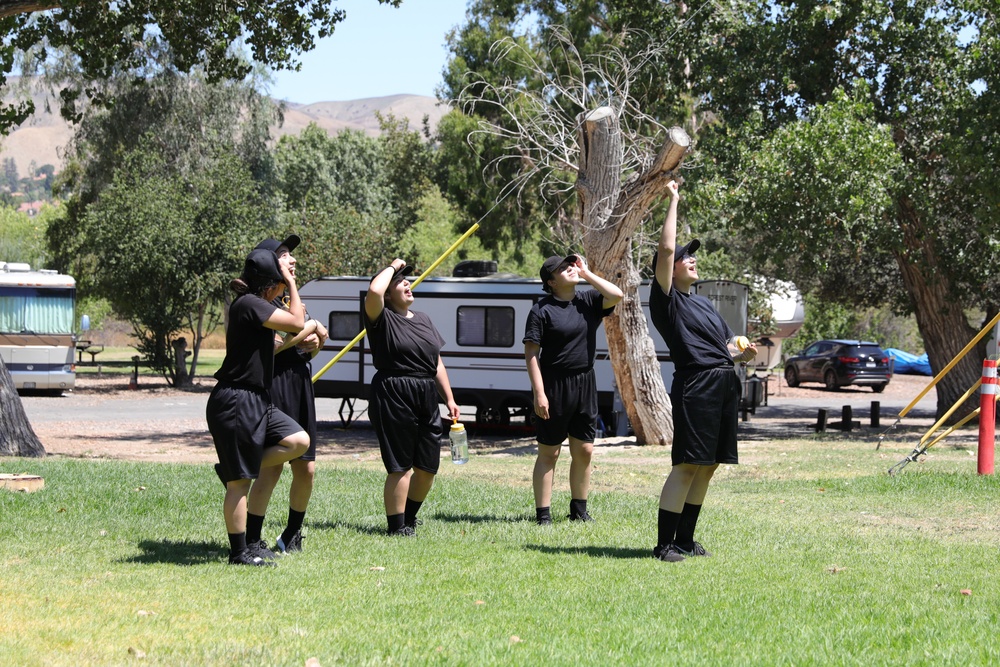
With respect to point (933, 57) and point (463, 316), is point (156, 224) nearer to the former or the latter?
point (463, 316)

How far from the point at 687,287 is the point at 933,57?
14.3 metres

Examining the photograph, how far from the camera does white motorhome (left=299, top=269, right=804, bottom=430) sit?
66.3 feet

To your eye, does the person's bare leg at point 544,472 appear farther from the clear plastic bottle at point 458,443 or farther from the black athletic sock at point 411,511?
the black athletic sock at point 411,511

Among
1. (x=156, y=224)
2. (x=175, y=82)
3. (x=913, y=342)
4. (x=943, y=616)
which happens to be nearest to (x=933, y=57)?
(x=943, y=616)

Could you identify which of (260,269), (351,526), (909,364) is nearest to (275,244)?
(260,269)

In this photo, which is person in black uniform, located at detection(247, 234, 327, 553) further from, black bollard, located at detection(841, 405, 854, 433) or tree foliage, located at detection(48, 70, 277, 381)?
tree foliage, located at detection(48, 70, 277, 381)

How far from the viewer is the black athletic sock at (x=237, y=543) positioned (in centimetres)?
649

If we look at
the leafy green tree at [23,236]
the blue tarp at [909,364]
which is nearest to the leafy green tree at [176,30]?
the blue tarp at [909,364]

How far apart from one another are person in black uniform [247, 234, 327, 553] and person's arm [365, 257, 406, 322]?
46cm

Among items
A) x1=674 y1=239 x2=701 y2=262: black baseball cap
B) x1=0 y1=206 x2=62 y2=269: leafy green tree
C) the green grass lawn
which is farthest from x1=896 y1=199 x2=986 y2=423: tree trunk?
x1=0 y1=206 x2=62 y2=269: leafy green tree

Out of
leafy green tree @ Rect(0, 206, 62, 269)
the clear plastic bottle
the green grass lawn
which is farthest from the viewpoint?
leafy green tree @ Rect(0, 206, 62, 269)

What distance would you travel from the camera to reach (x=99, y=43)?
15602 mm

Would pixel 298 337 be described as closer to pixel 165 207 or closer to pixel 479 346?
pixel 479 346

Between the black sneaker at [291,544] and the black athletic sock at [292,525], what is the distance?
1 centimetres
